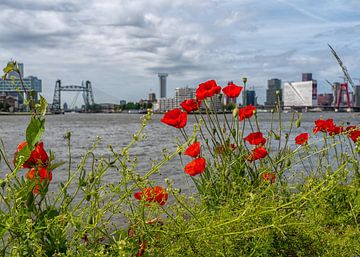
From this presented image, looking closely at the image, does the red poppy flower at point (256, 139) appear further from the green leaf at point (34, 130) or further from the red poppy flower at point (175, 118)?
the green leaf at point (34, 130)

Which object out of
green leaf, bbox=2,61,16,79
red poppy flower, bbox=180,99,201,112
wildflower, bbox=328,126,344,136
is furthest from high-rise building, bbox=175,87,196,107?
green leaf, bbox=2,61,16,79

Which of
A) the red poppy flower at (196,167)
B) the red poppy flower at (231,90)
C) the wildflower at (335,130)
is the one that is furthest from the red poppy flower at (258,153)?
the red poppy flower at (196,167)

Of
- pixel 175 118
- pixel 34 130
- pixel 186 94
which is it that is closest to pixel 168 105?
pixel 186 94

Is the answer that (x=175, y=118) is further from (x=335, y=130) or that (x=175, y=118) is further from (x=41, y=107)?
(x=335, y=130)

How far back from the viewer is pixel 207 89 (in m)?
2.88

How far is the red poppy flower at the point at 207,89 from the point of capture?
2838 millimetres

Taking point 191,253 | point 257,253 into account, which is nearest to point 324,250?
point 257,253

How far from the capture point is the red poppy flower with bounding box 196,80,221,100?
2.84 m

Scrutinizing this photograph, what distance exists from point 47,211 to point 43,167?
17 cm

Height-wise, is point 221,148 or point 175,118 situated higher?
point 175,118

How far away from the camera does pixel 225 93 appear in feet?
10.3

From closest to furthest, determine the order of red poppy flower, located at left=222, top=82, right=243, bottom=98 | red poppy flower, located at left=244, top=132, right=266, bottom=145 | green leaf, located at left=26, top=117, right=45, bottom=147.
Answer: green leaf, located at left=26, top=117, right=45, bottom=147
red poppy flower, located at left=244, top=132, right=266, bottom=145
red poppy flower, located at left=222, top=82, right=243, bottom=98

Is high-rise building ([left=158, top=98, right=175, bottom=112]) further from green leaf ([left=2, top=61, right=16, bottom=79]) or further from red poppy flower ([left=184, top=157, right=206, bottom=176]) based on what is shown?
green leaf ([left=2, top=61, right=16, bottom=79])

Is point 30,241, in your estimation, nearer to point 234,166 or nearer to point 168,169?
point 234,166
